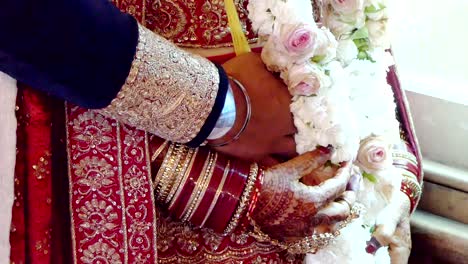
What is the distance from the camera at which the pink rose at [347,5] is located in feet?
2.73

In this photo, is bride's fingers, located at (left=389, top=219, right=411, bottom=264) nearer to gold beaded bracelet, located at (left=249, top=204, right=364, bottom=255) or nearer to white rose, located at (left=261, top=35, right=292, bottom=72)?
gold beaded bracelet, located at (left=249, top=204, right=364, bottom=255)

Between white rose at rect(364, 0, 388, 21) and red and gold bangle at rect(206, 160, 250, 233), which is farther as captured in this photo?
white rose at rect(364, 0, 388, 21)

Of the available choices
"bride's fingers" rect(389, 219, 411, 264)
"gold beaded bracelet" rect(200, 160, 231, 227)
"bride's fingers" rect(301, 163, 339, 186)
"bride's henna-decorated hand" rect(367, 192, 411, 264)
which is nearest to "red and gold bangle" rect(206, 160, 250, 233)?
"gold beaded bracelet" rect(200, 160, 231, 227)

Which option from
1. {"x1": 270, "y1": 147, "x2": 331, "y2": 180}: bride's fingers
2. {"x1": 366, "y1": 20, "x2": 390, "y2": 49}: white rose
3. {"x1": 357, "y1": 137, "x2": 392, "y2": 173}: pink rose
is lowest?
{"x1": 357, "y1": 137, "x2": 392, "y2": 173}: pink rose

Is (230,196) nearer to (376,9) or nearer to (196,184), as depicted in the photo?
(196,184)

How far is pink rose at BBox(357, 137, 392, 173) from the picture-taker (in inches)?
34.2

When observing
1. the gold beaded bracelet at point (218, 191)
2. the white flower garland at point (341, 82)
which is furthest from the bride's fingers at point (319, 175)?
the gold beaded bracelet at point (218, 191)

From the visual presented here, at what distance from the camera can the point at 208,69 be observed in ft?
2.29

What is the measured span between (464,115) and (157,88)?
99cm

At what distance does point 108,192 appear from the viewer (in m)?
0.69

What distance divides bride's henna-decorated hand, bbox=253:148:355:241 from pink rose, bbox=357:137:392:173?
0.11 m

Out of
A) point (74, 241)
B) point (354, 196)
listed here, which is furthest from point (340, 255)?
point (74, 241)

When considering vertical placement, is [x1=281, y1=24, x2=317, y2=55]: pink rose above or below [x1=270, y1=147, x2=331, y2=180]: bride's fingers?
above

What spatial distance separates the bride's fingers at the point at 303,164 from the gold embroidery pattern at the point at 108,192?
0.16m
